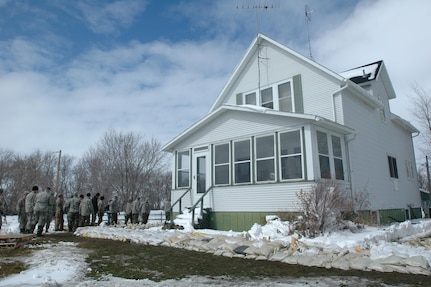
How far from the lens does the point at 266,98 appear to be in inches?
624

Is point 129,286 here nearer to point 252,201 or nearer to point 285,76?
point 252,201

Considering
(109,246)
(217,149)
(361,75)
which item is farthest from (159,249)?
(361,75)

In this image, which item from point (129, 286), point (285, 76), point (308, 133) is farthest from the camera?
point (285, 76)

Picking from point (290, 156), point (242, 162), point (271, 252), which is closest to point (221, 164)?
point (242, 162)

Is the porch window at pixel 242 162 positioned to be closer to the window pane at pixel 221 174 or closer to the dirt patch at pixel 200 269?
the window pane at pixel 221 174

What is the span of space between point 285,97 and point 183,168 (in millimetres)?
5803

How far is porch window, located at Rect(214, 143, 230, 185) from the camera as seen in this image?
13.6 metres

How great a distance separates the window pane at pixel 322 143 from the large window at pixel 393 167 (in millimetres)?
6767

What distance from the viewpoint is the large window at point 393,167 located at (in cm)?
1689

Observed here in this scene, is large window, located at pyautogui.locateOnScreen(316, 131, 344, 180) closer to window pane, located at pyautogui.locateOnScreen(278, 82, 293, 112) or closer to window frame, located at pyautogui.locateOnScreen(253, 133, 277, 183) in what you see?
window frame, located at pyautogui.locateOnScreen(253, 133, 277, 183)

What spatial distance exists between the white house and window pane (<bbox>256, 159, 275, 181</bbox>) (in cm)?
4

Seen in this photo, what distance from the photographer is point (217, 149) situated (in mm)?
14164

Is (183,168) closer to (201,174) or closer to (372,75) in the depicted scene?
(201,174)

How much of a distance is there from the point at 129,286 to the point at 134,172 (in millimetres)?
34876
